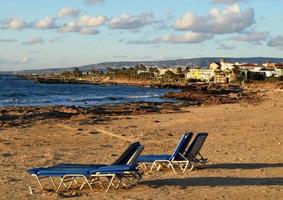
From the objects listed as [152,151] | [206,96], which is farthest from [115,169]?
[206,96]

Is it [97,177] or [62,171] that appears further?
[97,177]

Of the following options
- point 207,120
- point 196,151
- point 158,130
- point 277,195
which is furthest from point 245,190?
point 207,120

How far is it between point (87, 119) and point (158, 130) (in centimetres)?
613

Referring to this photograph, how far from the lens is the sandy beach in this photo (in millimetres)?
8922

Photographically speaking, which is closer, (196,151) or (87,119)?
(196,151)

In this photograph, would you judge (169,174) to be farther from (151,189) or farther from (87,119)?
(87,119)

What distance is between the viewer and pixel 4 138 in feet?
57.8

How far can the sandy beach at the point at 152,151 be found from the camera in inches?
351

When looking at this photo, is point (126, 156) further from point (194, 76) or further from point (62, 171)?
point (194, 76)

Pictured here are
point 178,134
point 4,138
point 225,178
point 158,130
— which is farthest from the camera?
point 158,130

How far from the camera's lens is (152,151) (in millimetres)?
14359

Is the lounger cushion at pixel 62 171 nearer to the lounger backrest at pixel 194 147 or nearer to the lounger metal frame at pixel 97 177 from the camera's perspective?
the lounger metal frame at pixel 97 177

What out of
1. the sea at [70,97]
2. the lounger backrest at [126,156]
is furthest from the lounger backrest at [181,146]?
the sea at [70,97]

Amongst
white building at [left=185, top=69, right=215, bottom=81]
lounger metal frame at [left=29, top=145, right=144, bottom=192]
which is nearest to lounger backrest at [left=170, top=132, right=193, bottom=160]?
lounger metal frame at [left=29, top=145, right=144, bottom=192]
